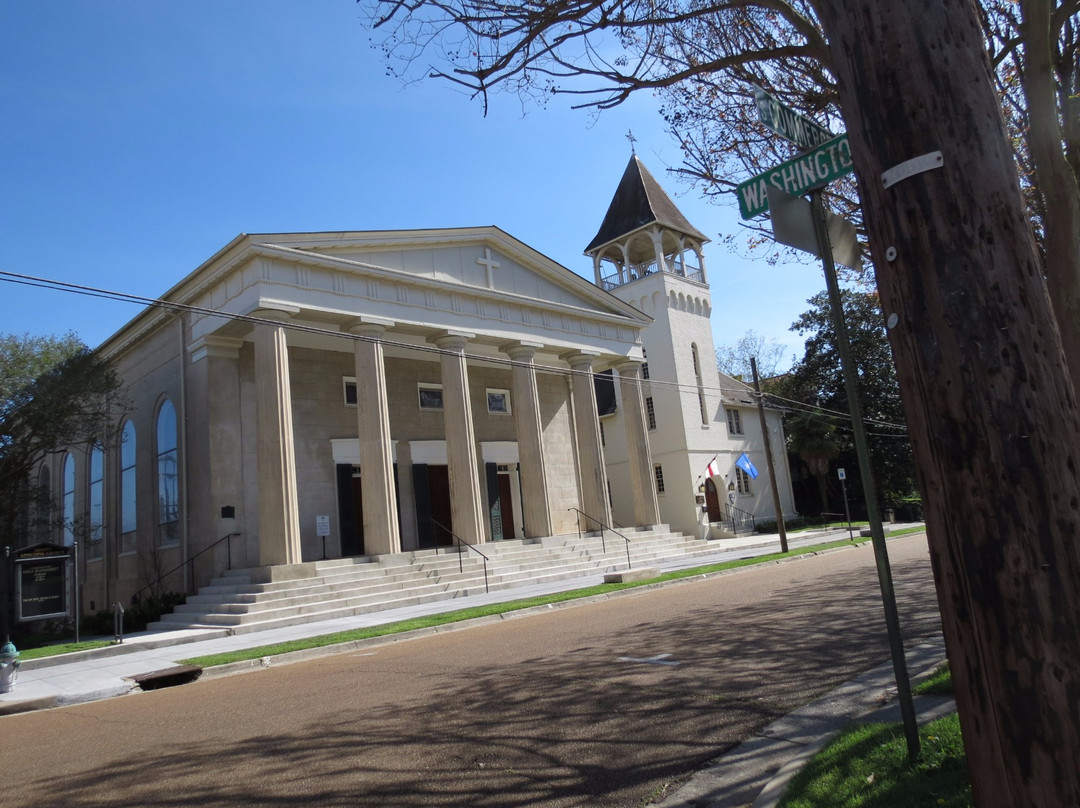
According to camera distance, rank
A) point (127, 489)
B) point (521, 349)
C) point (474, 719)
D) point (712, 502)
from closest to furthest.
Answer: point (474, 719)
point (127, 489)
point (521, 349)
point (712, 502)

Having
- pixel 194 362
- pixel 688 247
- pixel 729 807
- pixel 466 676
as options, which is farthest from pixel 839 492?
pixel 729 807

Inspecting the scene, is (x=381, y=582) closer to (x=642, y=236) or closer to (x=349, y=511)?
(x=349, y=511)

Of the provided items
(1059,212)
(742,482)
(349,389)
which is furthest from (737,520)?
(1059,212)

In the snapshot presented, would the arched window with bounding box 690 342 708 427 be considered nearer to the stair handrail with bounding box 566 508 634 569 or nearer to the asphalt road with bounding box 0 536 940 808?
the stair handrail with bounding box 566 508 634 569

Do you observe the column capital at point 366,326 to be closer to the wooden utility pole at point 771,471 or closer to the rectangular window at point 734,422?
the wooden utility pole at point 771,471

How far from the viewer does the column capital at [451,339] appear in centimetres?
2581

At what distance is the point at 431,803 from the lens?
15.3ft

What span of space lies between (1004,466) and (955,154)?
110 cm

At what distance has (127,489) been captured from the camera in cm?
2734

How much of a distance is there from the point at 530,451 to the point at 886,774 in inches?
927

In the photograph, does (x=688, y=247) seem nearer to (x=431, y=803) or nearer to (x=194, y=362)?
(x=194, y=362)

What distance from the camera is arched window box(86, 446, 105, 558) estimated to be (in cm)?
2867

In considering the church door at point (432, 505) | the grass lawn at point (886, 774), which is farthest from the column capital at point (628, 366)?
the grass lawn at point (886, 774)

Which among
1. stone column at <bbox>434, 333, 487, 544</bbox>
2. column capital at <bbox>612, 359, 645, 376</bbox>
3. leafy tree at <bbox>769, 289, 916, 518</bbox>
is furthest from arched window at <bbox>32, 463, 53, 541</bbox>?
leafy tree at <bbox>769, 289, 916, 518</bbox>
